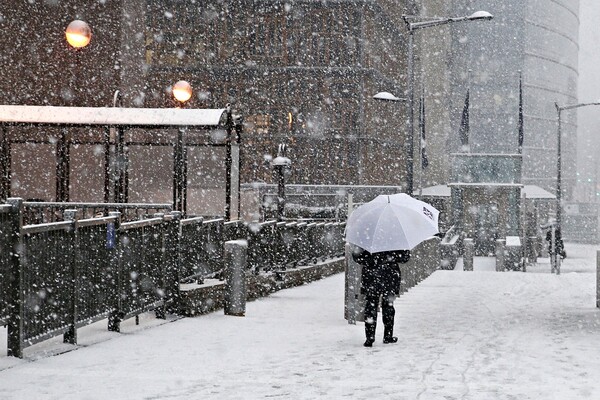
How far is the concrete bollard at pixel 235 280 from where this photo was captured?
14547 millimetres

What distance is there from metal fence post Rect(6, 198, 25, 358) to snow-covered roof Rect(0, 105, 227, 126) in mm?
11030

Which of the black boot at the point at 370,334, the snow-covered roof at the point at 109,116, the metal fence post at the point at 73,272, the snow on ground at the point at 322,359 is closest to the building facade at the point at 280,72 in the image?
the snow-covered roof at the point at 109,116

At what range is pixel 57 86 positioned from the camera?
90.1 ft

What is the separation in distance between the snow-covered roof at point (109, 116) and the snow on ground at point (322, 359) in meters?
5.59

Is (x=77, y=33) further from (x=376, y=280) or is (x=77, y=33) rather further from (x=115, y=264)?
(x=376, y=280)

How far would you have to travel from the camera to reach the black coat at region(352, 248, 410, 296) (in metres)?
11.1

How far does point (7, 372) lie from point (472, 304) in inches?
400

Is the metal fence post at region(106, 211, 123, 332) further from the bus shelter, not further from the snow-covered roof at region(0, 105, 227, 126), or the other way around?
the snow-covered roof at region(0, 105, 227, 126)

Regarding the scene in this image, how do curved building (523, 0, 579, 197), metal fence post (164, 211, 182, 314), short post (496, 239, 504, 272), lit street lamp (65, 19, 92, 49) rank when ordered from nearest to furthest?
1. metal fence post (164, 211, 182, 314)
2. lit street lamp (65, 19, 92, 49)
3. short post (496, 239, 504, 272)
4. curved building (523, 0, 579, 197)

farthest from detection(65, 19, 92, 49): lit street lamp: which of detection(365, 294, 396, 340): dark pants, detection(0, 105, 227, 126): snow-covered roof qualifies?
detection(365, 294, 396, 340): dark pants

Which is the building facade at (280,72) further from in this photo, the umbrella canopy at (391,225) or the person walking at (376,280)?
the person walking at (376,280)

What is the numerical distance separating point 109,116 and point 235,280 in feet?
24.7

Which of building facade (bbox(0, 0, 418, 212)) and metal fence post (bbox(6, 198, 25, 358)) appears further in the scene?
building facade (bbox(0, 0, 418, 212))

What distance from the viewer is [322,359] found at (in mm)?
10047
